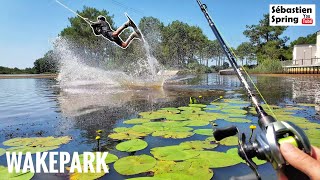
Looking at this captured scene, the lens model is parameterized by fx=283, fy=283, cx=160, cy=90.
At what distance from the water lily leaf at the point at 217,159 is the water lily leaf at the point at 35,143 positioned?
291 centimetres

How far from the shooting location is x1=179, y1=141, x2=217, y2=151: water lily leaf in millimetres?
5268

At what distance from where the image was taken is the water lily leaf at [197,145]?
5268 millimetres

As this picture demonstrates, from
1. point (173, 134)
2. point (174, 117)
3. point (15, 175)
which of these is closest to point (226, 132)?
point (15, 175)

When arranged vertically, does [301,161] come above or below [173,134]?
above

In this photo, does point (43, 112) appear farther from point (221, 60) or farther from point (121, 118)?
point (221, 60)

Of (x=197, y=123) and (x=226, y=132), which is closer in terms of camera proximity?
(x=226, y=132)

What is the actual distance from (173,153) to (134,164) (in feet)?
2.52

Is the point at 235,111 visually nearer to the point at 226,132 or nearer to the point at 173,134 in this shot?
the point at 173,134

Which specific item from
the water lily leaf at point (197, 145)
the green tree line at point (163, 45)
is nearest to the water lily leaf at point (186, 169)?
the water lily leaf at point (197, 145)

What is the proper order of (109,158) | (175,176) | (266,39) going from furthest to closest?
1. (266,39)
2. (109,158)
3. (175,176)

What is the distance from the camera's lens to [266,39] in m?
76.5

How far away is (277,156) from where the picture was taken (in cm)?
146

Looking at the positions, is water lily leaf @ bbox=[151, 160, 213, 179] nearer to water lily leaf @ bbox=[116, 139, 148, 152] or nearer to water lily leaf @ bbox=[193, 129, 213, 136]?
water lily leaf @ bbox=[116, 139, 148, 152]

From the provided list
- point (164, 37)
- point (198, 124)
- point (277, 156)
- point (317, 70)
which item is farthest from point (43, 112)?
point (164, 37)
